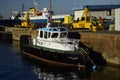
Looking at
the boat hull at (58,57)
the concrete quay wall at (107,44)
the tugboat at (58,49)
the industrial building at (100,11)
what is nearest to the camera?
the boat hull at (58,57)

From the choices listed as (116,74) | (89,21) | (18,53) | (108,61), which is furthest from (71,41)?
(89,21)

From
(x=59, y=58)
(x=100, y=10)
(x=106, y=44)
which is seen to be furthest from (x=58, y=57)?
(x=100, y=10)

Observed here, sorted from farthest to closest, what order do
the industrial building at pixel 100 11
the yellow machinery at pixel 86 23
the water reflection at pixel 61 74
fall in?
the industrial building at pixel 100 11 < the yellow machinery at pixel 86 23 < the water reflection at pixel 61 74

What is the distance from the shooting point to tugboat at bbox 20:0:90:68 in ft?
90.4

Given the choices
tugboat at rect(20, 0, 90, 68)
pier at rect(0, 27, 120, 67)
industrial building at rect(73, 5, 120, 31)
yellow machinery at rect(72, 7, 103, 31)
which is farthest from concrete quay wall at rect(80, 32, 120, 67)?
industrial building at rect(73, 5, 120, 31)

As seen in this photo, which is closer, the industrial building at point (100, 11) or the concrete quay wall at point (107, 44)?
the concrete quay wall at point (107, 44)

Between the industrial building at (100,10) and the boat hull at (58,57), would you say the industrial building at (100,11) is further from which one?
the boat hull at (58,57)

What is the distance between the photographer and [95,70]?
2703cm

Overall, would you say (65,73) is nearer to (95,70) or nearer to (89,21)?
(95,70)

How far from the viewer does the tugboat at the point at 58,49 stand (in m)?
27.6

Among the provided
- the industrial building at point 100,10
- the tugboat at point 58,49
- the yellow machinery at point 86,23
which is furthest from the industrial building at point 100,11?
the tugboat at point 58,49

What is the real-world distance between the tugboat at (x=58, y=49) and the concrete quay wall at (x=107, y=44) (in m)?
1.64

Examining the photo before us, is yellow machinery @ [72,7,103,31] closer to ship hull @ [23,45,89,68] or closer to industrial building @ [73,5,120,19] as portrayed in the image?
ship hull @ [23,45,89,68]

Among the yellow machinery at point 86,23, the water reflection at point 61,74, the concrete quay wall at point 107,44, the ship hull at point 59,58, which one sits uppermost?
the yellow machinery at point 86,23
